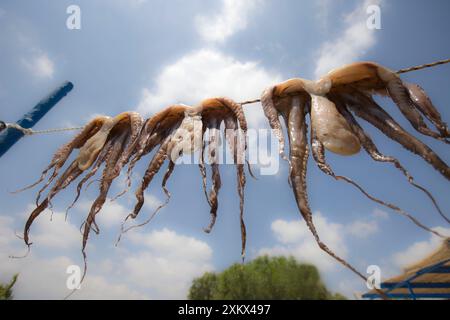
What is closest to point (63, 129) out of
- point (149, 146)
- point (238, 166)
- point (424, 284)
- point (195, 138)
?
point (149, 146)

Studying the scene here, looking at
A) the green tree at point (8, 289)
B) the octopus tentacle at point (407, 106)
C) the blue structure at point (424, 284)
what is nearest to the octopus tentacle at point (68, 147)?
the octopus tentacle at point (407, 106)

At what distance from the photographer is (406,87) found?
2463 mm

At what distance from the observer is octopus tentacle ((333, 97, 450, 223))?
208 cm

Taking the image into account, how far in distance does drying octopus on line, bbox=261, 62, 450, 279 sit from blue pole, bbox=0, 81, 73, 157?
12.1 feet

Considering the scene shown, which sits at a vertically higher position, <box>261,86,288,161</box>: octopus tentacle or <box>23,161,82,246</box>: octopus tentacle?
<box>261,86,288,161</box>: octopus tentacle

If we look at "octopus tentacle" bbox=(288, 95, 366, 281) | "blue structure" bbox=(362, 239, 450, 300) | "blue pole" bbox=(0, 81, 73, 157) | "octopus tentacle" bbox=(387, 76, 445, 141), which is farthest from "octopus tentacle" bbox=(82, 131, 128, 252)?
"blue structure" bbox=(362, 239, 450, 300)

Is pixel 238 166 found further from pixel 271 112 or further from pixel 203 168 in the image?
pixel 271 112

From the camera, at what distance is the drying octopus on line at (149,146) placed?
8.99 feet

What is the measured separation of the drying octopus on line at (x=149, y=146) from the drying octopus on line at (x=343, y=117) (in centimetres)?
41

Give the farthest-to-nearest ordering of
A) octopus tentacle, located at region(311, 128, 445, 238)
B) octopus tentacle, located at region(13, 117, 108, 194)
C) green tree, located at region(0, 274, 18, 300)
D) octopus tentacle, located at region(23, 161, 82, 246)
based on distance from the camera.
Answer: green tree, located at region(0, 274, 18, 300) < octopus tentacle, located at region(13, 117, 108, 194) < octopus tentacle, located at region(23, 161, 82, 246) < octopus tentacle, located at region(311, 128, 445, 238)

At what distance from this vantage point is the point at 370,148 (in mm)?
2441

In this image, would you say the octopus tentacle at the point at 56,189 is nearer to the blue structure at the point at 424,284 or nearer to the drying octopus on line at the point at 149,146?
the drying octopus on line at the point at 149,146

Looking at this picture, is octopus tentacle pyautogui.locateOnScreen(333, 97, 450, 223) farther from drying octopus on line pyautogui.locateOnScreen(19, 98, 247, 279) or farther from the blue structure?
the blue structure
